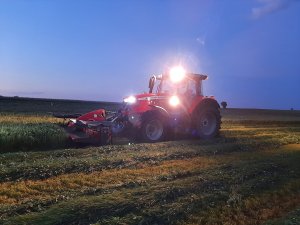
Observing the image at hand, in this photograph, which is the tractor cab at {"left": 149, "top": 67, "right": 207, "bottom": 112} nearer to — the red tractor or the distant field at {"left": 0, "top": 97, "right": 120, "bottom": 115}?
the red tractor

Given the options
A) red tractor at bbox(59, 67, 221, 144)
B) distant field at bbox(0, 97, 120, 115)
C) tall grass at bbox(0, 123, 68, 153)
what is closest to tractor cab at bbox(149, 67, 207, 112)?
red tractor at bbox(59, 67, 221, 144)

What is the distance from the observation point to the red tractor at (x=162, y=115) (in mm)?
15672

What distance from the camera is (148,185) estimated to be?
868 cm

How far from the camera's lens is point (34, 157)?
458 inches

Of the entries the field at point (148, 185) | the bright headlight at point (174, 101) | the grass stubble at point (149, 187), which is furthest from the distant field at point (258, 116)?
the grass stubble at point (149, 187)

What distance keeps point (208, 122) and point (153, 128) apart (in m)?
3.05

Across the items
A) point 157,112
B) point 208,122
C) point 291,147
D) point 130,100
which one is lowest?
point 291,147

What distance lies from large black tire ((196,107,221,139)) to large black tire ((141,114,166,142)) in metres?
2.00

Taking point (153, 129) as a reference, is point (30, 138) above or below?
below

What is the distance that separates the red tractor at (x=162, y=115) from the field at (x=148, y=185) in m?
1.77

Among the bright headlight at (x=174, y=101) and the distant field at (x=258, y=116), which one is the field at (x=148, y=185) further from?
the distant field at (x=258, y=116)

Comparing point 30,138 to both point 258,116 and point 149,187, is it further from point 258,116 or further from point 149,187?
point 258,116

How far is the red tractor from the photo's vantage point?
15672mm

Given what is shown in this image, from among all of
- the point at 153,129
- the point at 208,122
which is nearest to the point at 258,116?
the point at 208,122
